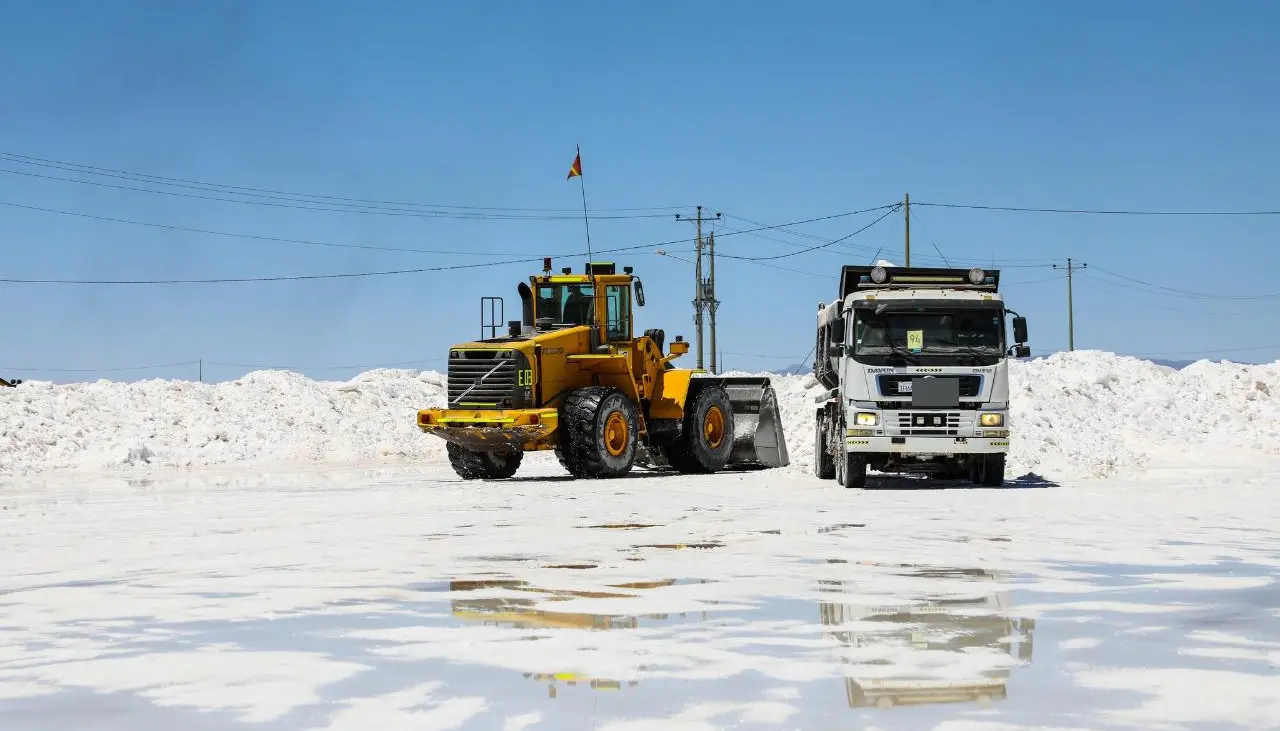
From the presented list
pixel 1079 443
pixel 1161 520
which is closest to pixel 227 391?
pixel 1079 443

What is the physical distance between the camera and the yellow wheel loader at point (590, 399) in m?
24.4

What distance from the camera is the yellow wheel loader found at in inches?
959

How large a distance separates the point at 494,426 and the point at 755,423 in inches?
275

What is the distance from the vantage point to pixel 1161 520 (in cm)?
1512

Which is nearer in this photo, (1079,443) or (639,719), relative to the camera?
(639,719)

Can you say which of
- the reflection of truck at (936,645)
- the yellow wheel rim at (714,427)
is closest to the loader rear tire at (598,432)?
the yellow wheel rim at (714,427)

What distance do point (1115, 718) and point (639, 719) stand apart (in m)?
1.94

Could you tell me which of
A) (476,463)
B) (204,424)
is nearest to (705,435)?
(476,463)

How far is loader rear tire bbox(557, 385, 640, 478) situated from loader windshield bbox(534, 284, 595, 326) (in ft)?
4.93

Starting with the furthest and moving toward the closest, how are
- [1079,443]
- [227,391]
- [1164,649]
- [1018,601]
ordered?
[227,391] < [1079,443] < [1018,601] < [1164,649]

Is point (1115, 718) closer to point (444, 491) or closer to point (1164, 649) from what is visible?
point (1164, 649)

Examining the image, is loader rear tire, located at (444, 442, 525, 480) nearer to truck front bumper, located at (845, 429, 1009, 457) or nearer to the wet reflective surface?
truck front bumper, located at (845, 429, 1009, 457)

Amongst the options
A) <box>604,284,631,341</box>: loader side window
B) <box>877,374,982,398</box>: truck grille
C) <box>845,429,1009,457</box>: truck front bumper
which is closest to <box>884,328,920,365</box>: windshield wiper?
<box>877,374,982,398</box>: truck grille

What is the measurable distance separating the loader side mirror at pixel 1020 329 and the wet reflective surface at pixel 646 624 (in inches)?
214
